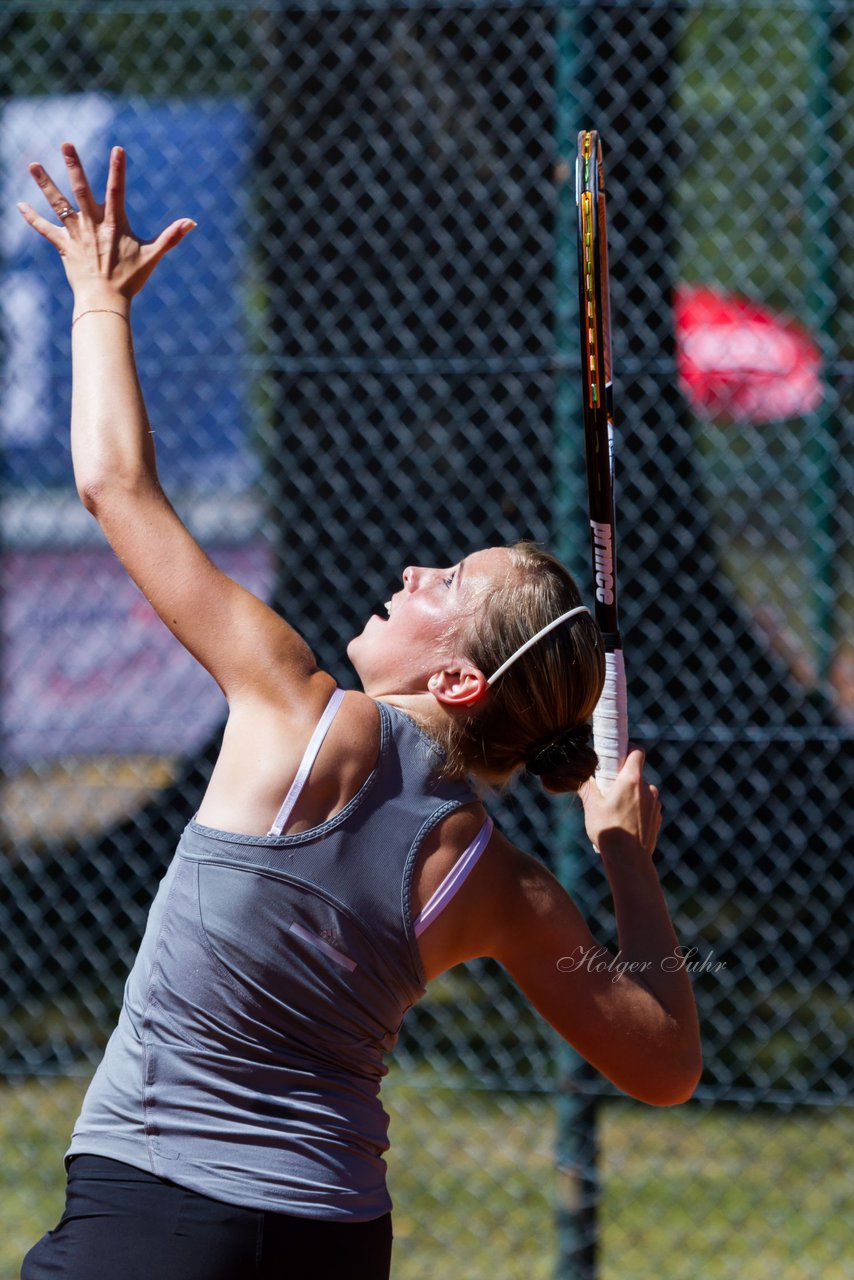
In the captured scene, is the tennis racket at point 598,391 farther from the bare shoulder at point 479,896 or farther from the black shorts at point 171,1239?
the black shorts at point 171,1239

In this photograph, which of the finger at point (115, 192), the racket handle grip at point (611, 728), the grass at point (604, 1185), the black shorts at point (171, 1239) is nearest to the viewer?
the black shorts at point (171, 1239)

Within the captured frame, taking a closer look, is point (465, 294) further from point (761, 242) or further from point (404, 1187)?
point (404, 1187)

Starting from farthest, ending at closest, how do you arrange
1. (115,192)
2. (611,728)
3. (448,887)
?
(611,728), (115,192), (448,887)

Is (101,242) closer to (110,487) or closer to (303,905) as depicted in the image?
(110,487)

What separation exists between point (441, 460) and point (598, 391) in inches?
114

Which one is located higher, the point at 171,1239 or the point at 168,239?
the point at 168,239

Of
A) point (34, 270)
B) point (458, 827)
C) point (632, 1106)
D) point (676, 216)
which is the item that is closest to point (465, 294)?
point (676, 216)

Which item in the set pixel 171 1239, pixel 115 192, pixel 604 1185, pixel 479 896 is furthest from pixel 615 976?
pixel 604 1185

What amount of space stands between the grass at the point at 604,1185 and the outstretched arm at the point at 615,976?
2028mm

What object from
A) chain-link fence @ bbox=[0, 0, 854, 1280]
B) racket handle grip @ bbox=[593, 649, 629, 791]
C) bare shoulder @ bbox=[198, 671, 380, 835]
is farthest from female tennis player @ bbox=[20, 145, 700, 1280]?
chain-link fence @ bbox=[0, 0, 854, 1280]

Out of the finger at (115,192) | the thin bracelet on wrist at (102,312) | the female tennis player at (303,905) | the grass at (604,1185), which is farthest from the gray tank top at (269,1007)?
the grass at (604,1185)

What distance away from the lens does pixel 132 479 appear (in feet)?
5.80

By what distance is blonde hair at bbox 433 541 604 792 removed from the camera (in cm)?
183

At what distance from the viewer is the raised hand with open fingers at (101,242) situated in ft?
6.18
